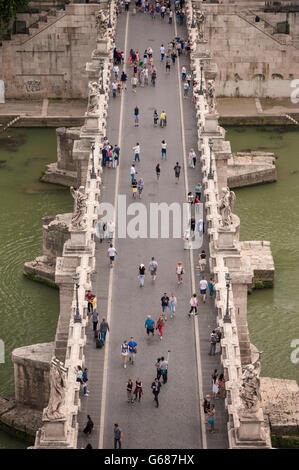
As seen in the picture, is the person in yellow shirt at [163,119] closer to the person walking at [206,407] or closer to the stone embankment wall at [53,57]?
the stone embankment wall at [53,57]

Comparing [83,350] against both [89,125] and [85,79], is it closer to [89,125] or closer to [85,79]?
[89,125]

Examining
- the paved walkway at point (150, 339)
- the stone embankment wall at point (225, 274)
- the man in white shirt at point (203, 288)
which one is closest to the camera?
the stone embankment wall at point (225, 274)

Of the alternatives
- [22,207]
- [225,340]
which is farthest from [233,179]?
[225,340]


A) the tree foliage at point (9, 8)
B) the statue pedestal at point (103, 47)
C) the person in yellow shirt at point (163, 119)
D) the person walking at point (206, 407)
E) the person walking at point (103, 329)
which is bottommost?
the person walking at point (206, 407)

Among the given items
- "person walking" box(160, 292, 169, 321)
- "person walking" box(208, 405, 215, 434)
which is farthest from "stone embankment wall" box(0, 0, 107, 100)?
"person walking" box(208, 405, 215, 434)

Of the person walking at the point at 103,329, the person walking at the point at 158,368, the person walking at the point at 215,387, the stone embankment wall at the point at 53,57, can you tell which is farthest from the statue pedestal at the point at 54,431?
the stone embankment wall at the point at 53,57

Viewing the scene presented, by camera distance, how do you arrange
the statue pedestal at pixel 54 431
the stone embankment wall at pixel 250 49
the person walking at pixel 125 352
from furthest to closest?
the stone embankment wall at pixel 250 49 → the person walking at pixel 125 352 → the statue pedestal at pixel 54 431
